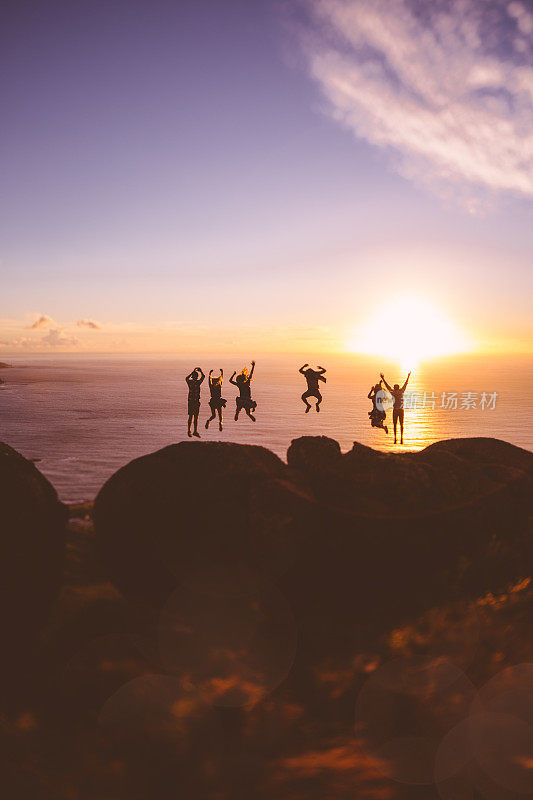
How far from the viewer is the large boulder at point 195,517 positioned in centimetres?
915

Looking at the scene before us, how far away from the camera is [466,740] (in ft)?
29.1

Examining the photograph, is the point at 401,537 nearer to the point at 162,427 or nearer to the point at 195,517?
the point at 195,517

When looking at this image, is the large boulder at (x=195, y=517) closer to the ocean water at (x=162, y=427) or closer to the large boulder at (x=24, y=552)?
the large boulder at (x=24, y=552)

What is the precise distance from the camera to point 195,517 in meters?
9.61

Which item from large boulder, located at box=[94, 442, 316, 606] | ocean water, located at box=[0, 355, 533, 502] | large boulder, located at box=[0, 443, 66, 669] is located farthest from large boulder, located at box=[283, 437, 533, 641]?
ocean water, located at box=[0, 355, 533, 502]

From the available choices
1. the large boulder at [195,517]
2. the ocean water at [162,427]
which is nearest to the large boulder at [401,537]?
the large boulder at [195,517]

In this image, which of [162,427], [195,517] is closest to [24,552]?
[195,517]

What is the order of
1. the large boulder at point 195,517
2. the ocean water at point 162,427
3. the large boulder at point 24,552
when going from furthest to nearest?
the ocean water at point 162,427 → the large boulder at point 24,552 → the large boulder at point 195,517

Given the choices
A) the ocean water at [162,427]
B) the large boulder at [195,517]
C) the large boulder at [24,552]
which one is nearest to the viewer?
the large boulder at [195,517]

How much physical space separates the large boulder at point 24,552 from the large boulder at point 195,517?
114 centimetres

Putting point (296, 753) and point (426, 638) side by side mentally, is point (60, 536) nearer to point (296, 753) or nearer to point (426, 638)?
point (296, 753)

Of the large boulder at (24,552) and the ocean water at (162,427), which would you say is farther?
the ocean water at (162,427)

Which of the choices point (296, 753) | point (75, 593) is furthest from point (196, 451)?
point (296, 753)

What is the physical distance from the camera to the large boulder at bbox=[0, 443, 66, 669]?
964 cm
